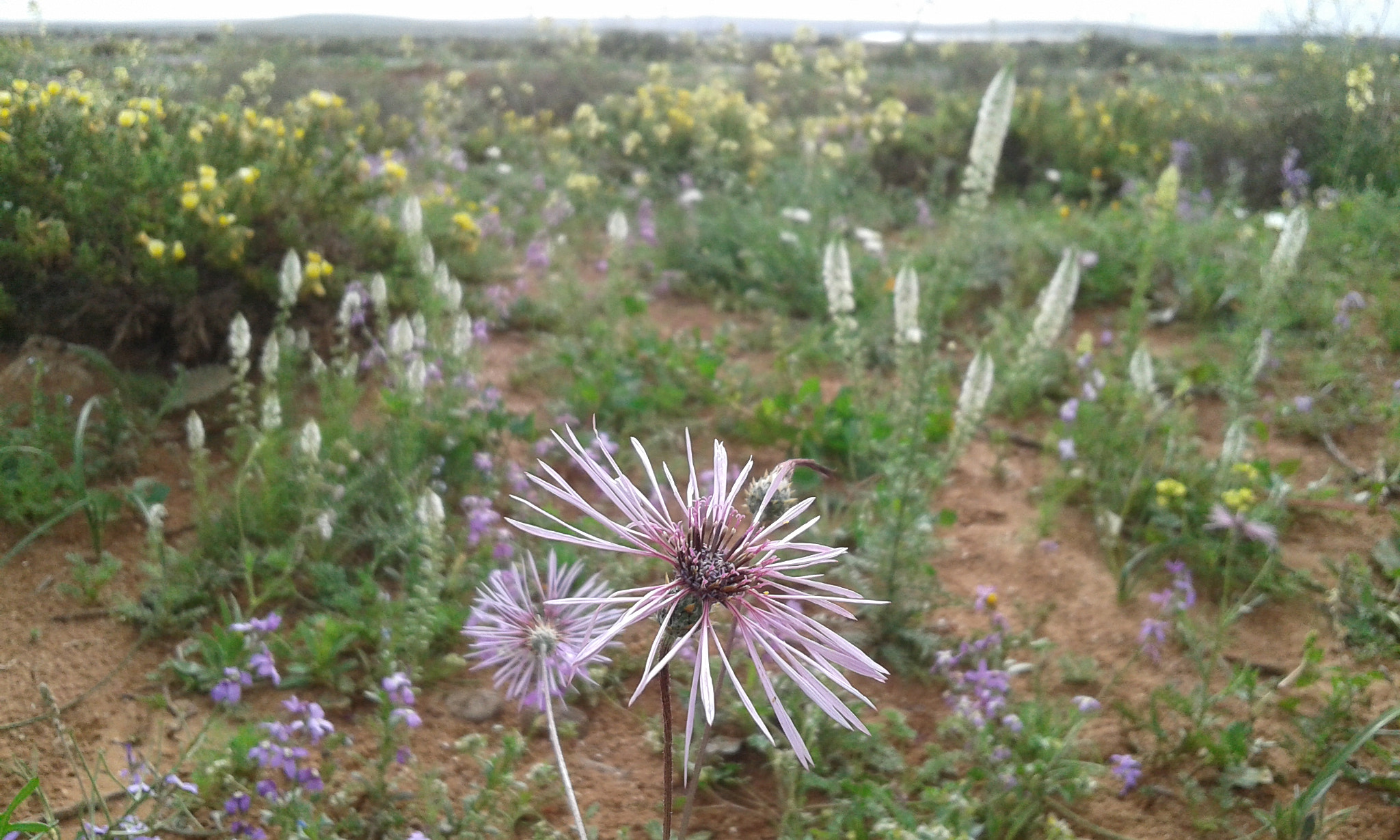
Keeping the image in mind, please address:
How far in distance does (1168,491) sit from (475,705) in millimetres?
1991

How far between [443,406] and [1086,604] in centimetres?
186

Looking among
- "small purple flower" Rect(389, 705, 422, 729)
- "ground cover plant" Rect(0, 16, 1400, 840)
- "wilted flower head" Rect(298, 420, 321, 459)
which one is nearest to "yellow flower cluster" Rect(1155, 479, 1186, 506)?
"ground cover plant" Rect(0, 16, 1400, 840)

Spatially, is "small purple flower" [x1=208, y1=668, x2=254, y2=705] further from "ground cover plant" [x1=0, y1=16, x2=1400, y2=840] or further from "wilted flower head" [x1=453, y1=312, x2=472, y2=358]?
"wilted flower head" [x1=453, y1=312, x2=472, y2=358]

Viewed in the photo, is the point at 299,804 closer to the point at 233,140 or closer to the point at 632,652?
the point at 632,652

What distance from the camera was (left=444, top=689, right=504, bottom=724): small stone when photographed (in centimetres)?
204

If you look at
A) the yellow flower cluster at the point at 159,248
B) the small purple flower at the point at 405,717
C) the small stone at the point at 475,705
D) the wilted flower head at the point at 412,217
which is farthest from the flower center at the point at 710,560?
the yellow flower cluster at the point at 159,248

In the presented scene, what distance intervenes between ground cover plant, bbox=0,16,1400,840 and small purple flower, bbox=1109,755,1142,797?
0.01 m

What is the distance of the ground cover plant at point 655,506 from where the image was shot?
171 cm

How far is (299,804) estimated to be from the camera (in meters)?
1.61

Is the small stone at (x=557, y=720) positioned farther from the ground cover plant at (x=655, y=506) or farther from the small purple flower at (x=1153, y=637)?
the small purple flower at (x=1153, y=637)

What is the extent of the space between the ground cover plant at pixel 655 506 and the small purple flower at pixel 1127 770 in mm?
12

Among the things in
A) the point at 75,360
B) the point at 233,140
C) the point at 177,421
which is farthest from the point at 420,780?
the point at 233,140

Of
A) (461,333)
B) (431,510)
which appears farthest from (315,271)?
(431,510)

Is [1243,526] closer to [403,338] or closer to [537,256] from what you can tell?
[403,338]
